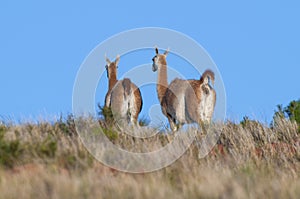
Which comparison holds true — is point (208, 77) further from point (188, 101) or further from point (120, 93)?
point (120, 93)

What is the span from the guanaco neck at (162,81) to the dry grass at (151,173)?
411 centimetres

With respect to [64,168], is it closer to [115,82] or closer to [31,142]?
[31,142]

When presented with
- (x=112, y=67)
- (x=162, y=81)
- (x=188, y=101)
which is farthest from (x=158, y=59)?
(x=188, y=101)

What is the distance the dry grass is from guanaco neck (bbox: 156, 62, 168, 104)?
162 inches

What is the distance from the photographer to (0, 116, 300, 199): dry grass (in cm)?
1023

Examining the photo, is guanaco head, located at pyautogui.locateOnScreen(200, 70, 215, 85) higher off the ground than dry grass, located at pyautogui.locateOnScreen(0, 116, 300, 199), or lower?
higher

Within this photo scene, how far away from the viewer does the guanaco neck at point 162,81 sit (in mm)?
20875

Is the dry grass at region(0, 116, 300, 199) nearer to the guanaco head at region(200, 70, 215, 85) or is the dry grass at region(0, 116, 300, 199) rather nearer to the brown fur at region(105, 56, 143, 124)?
the guanaco head at region(200, 70, 215, 85)

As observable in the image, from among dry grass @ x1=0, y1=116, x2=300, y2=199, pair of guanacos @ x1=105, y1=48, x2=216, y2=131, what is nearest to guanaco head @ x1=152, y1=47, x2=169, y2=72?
pair of guanacos @ x1=105, y1=48, x2=216, y2=131

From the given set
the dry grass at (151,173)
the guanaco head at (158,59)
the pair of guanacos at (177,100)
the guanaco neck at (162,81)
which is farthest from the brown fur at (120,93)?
the dry grass at (151,173)

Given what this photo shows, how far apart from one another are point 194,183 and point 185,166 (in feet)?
5.67

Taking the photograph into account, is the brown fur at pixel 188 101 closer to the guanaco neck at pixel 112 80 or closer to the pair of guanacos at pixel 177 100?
the pair of guanacos at pixel 177 100

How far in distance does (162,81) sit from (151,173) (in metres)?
9.14

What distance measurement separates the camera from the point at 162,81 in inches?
838
